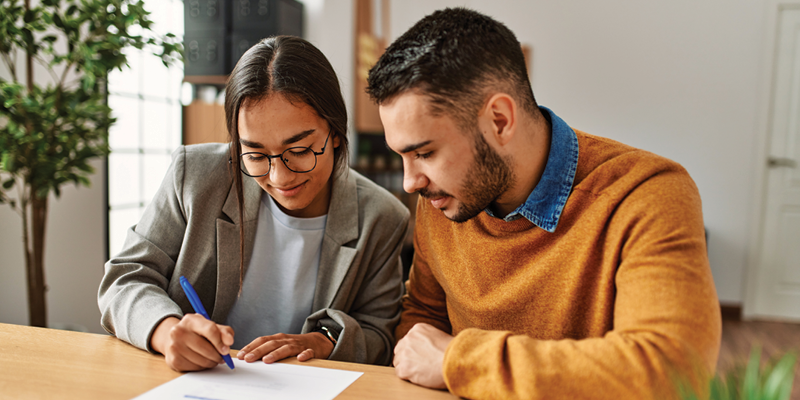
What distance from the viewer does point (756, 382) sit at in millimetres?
421

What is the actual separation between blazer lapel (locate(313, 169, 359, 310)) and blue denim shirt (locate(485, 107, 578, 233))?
424 mm

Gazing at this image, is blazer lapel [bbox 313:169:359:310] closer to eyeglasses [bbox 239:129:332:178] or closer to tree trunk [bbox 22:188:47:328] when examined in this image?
eyeglasses [bbox 239:129:332:178]

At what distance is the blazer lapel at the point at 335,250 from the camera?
1.23 meters

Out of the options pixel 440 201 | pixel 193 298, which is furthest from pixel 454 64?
pixel 193 298

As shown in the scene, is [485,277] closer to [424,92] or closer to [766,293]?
[424,92]

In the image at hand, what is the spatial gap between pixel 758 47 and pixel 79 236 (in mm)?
4882

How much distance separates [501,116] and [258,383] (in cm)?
59

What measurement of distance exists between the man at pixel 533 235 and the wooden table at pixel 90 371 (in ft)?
0.18

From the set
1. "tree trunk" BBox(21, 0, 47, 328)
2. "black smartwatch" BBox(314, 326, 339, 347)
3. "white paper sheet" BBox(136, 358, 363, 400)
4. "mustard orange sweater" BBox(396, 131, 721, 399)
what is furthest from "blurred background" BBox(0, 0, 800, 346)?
"white paper sheet" BBox(136, 358, 363, 400)

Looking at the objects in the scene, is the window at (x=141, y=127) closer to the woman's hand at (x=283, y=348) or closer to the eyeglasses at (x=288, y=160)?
the eyeglasses at (x=288, y=160)

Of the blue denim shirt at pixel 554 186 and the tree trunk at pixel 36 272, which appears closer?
the blue denim shirt at pixel 554 186

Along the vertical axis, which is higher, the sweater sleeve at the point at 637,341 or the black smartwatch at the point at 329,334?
the sweater sleeve at the point at 637,341

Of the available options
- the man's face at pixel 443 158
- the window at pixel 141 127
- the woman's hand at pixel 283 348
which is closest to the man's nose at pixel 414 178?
the man's face at pixel 443 158

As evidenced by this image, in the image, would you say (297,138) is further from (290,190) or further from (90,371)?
(90,371)
